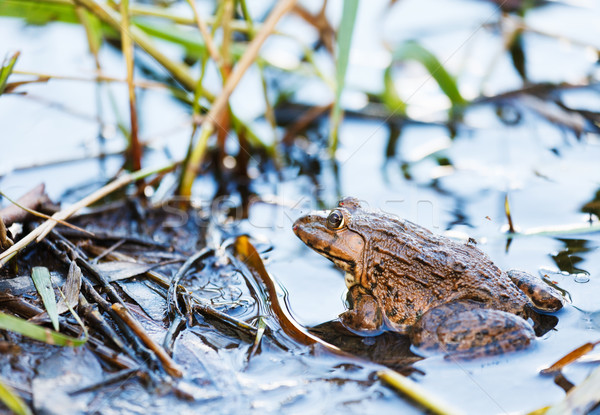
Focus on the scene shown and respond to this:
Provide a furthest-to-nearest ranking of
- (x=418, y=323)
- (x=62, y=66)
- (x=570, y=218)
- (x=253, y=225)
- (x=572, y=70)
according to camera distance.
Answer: (x=572, y=70) < (x=62, y=66) < (x=253, y=225) < (x=570, y=218) < (x=418, y=323)

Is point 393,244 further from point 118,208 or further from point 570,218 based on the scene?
point 118,208

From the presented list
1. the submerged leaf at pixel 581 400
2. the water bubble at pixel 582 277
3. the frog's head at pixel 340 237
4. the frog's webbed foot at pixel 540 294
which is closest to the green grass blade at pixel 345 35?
the frog's head at pixel 340 237

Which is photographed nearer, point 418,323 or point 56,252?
point 418,323

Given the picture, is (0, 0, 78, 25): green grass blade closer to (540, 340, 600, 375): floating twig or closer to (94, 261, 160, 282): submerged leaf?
(94, 261, 160, 282): submerged leaf

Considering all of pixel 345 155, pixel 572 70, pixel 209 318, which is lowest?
pixel 209 318

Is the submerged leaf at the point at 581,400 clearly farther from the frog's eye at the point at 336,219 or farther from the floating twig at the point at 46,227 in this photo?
the floating twig at the point at 46,227

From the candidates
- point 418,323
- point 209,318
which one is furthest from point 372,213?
point 209,318

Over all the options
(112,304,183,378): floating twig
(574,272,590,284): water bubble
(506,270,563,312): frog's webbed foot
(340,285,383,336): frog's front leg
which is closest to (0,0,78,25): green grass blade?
(112,304,183,378): floating twig
